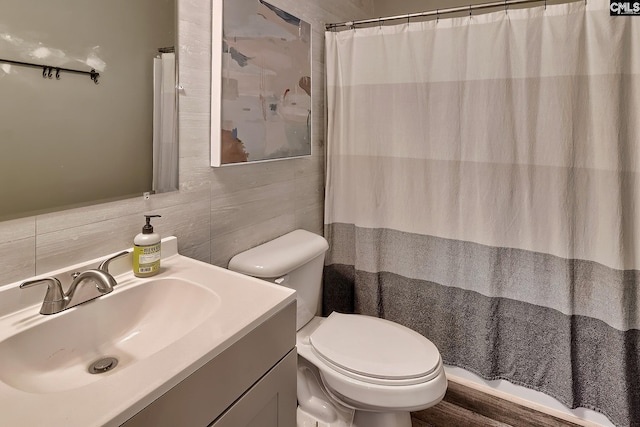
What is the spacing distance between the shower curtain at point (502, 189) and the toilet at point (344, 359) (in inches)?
15.6

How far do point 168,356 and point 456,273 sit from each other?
1.41m

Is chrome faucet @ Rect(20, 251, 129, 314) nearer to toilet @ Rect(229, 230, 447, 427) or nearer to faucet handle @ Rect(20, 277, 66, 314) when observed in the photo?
faucet handle @ Rect(20, 277, 66, 314)

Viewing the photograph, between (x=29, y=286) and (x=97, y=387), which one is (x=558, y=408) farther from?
(x=29, y=286)

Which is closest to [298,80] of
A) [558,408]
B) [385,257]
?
[385,257]

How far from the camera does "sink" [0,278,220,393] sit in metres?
0.76

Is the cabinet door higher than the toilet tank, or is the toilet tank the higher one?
the toilet tank

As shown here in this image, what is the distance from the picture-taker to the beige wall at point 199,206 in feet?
2.95

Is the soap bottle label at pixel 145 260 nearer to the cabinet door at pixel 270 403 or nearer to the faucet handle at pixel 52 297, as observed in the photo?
the faucet handle at pixel 52 297

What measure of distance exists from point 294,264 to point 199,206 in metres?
0.42

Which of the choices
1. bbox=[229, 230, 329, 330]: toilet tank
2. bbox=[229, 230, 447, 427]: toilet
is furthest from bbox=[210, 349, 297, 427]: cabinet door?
bbox=[229, 230, 329, 330]: toilet tank

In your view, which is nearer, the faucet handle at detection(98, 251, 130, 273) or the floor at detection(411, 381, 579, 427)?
the faucet handle at detection(98, 251, 130, 273)

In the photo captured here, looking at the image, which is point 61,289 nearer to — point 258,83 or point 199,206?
point 199,206

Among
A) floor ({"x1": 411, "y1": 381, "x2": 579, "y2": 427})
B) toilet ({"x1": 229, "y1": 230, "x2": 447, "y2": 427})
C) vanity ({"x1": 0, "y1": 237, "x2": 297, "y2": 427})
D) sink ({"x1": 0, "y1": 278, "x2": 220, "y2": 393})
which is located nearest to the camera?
vanity ({"x1": 0, "y1": 237, "x2": 297, "y2": 427})

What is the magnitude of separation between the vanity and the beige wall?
6cm
